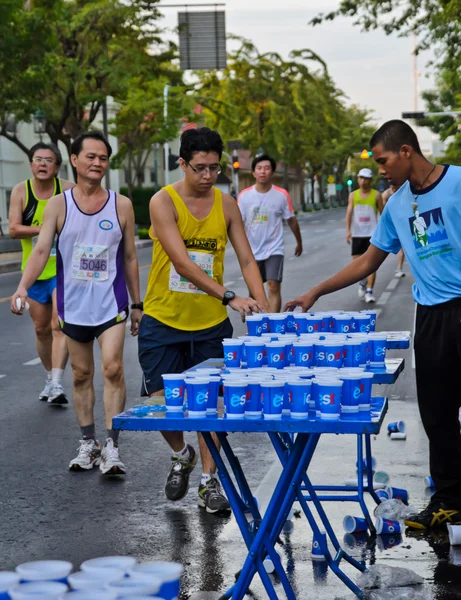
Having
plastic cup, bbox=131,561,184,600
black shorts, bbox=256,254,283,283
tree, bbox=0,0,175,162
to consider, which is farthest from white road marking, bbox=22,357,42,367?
tree, bbox=0,0,175,162

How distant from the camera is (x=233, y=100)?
71188 mm

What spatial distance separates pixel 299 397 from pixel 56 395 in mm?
6261

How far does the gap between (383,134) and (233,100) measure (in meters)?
66.5

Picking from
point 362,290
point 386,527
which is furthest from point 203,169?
point 362,290

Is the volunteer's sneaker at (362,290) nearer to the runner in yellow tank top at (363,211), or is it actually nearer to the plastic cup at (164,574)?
the runner in yellow tank top at (363,211)

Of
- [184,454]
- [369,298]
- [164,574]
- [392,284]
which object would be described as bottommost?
[392,284]

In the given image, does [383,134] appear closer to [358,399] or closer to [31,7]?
[358,399]

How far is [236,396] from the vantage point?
Result: 428 cm

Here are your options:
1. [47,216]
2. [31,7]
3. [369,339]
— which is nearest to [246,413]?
[369,339]

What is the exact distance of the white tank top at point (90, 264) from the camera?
731 cm

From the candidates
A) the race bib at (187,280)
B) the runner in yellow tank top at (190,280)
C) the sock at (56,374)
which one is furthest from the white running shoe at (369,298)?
the race bib at (187,280)

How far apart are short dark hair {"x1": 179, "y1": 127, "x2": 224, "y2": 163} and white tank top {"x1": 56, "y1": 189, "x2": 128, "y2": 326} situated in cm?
130

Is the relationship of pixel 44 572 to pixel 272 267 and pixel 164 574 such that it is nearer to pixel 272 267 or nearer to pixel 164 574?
pixel 164 574

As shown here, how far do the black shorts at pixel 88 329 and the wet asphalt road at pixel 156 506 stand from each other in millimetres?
869
